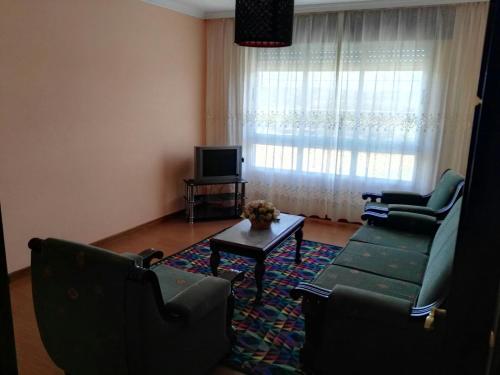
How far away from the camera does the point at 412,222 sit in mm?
→ 3379

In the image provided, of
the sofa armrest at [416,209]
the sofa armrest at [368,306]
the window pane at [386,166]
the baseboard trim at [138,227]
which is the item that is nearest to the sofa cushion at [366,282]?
the sofa armrest at [368,306]

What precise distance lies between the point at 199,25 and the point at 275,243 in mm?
3519

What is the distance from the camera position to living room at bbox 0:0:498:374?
6.78ft

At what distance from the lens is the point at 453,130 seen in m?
4.30

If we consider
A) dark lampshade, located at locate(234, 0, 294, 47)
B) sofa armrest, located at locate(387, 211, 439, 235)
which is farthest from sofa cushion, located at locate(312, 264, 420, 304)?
dark lampshade, located at locate(234, 0, 294, 47)

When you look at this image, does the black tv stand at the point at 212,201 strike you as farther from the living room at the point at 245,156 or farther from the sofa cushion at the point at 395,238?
the sofa cushion at the point at 395,238

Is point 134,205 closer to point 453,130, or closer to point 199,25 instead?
point 199,25

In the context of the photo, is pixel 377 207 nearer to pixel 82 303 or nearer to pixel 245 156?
pixel 245 156

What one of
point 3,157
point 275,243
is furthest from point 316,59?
point 3,157

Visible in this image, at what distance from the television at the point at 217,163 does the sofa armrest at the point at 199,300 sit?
9.40 ft

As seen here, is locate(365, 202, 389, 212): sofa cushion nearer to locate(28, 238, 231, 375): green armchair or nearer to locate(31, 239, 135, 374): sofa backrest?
locate(28, 238, 231, 375): green armchair

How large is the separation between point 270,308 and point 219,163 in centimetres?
251

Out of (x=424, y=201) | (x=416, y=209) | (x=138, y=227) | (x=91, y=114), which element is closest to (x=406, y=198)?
(x=424, y=201)

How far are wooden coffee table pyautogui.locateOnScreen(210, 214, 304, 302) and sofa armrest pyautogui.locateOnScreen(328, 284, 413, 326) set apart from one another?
3.45 ft
